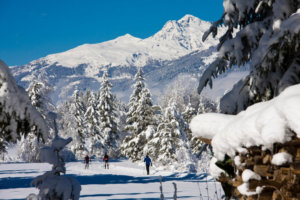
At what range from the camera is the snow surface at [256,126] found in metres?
3.42

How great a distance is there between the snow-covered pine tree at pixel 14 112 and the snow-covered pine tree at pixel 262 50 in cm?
400

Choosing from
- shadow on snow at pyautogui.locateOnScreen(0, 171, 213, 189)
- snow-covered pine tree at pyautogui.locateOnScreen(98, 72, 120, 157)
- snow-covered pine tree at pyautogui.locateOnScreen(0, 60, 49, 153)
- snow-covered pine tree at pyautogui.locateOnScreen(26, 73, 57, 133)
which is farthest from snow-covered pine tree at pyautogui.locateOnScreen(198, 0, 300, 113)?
snow-covered pine tree at pyautogui.locateOnScreen(98, 72, 120, 157)

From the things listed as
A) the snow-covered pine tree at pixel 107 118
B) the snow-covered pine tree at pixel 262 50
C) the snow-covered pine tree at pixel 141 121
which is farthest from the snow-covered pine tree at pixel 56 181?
the snow-covered pine tree at pixel 107 118

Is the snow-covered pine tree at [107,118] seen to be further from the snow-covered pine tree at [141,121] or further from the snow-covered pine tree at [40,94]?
the snow-covered pine tree at [40,94]

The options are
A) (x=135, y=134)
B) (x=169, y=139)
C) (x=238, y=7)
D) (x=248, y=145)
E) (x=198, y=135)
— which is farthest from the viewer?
(x=135, y=134)

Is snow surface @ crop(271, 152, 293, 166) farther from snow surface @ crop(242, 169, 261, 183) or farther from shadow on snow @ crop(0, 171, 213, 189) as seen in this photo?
shadow on snow @ crop(0, 171, 213, 189)

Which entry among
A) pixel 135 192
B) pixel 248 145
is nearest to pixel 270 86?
pixel 248 145

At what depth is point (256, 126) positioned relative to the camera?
3.79m

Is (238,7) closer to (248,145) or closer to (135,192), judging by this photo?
(248,145)

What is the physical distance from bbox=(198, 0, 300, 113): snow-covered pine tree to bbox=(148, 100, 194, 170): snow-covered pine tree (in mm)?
24527

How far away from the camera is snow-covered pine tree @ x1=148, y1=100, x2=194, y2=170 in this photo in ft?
109

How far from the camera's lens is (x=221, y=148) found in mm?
4590

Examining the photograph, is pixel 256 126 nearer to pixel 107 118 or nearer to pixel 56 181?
pixel 56 181

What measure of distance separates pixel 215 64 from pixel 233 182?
155 inches
